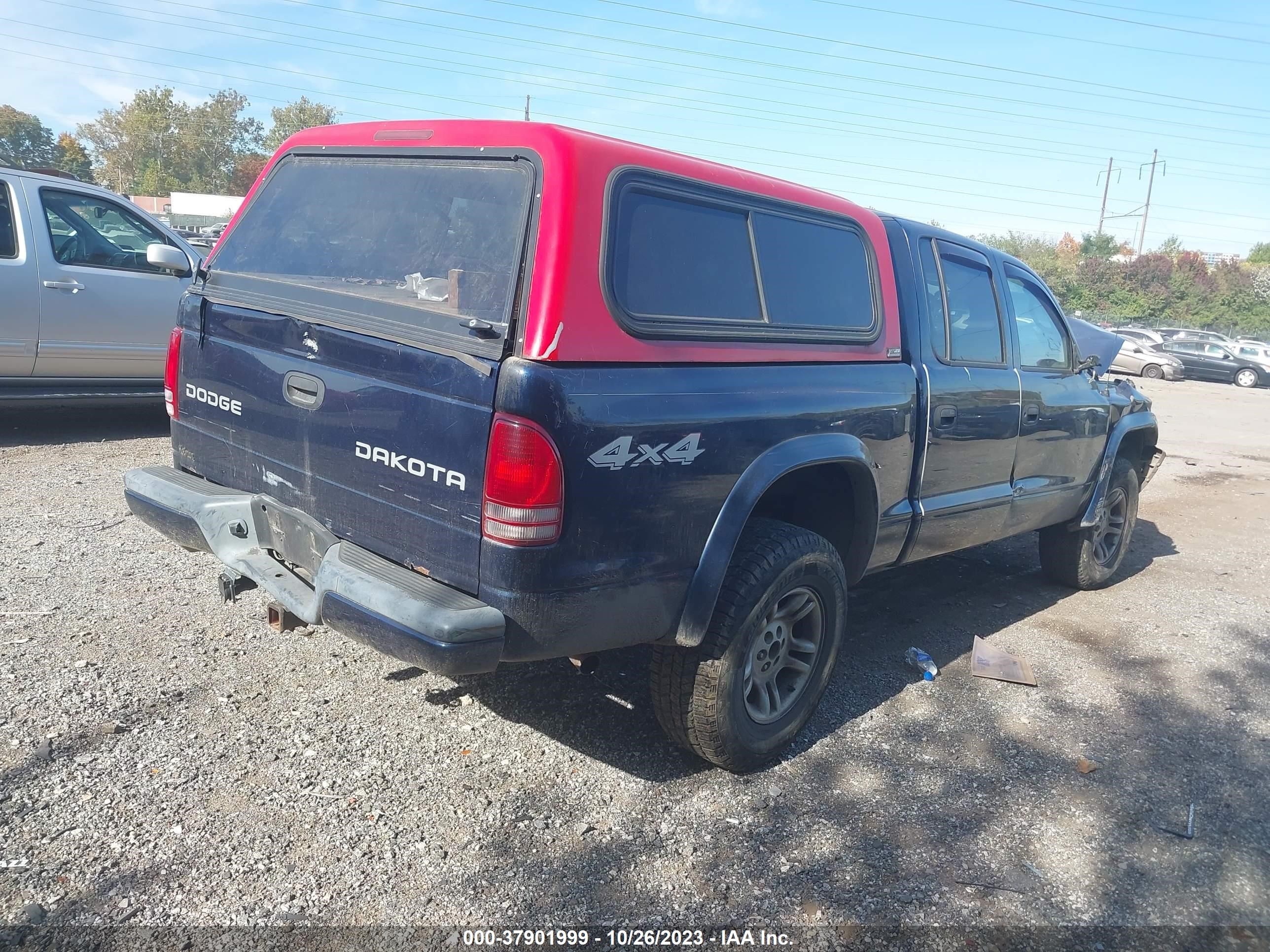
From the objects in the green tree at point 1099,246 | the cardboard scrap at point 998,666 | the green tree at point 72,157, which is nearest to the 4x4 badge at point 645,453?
the cardboard scrap at point 998,666

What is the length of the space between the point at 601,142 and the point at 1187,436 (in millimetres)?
14283

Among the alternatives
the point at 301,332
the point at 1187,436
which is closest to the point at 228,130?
the point at 1187,436

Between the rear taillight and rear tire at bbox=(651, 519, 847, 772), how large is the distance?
82 centimetres

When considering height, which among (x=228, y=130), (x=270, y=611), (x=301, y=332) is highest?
(x=228, y=130)

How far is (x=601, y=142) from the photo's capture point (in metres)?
2.82

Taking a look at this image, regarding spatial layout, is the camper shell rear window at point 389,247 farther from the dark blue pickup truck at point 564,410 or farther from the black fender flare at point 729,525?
the black fender flare at point 729,525

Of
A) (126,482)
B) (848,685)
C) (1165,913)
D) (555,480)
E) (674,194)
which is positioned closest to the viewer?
(555,480)

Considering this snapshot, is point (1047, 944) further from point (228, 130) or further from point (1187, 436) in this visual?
point (228, 130)

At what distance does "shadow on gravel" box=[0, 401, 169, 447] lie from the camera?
715 cm

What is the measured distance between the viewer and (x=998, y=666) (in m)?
4.52

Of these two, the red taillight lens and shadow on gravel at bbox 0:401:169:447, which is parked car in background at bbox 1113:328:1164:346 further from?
the red taillight lens

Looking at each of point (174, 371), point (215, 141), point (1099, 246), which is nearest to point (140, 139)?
point (215, 141)

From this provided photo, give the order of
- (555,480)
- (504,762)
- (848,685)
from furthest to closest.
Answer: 1. (848,685)
2. (504,762)
3. (555,480)

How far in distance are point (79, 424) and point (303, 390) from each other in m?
5.86
